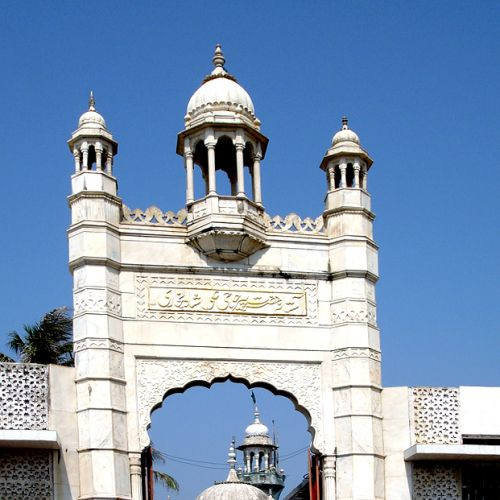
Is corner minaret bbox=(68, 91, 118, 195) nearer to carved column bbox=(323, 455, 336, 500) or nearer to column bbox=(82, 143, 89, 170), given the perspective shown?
column bbox=(82, 143, 89, 170)

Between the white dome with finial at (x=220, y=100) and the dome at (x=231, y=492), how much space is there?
63.2 ft

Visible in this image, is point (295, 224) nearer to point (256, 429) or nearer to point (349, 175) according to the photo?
point (349, 175)

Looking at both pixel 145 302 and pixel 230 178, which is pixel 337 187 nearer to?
pixel 230 178

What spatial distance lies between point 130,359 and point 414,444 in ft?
15.0

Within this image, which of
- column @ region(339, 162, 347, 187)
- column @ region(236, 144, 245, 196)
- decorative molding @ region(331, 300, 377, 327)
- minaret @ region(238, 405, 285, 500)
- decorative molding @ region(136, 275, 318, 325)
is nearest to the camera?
decorative molding @ region(136, 275, 318, 325)

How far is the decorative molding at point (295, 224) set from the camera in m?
20.4

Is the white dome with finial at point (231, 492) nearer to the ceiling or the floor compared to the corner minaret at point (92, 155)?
nearer to the floor

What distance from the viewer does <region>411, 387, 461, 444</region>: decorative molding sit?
19781 millimetres

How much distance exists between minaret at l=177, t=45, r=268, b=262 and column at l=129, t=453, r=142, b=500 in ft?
11.1

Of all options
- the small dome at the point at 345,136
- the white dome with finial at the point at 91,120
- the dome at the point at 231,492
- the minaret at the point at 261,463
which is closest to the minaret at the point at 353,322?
the small dome at the point at 345,136

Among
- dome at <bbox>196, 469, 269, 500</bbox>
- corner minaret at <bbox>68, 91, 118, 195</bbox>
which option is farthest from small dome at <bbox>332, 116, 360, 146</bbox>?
dome at <bbox>196, 469, 269, 500</bbox>

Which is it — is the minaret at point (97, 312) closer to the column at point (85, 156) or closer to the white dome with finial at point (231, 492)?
the column at point (85, 156)

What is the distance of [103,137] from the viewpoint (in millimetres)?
19781

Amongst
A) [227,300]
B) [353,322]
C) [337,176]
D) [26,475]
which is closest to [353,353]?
[353,322]
